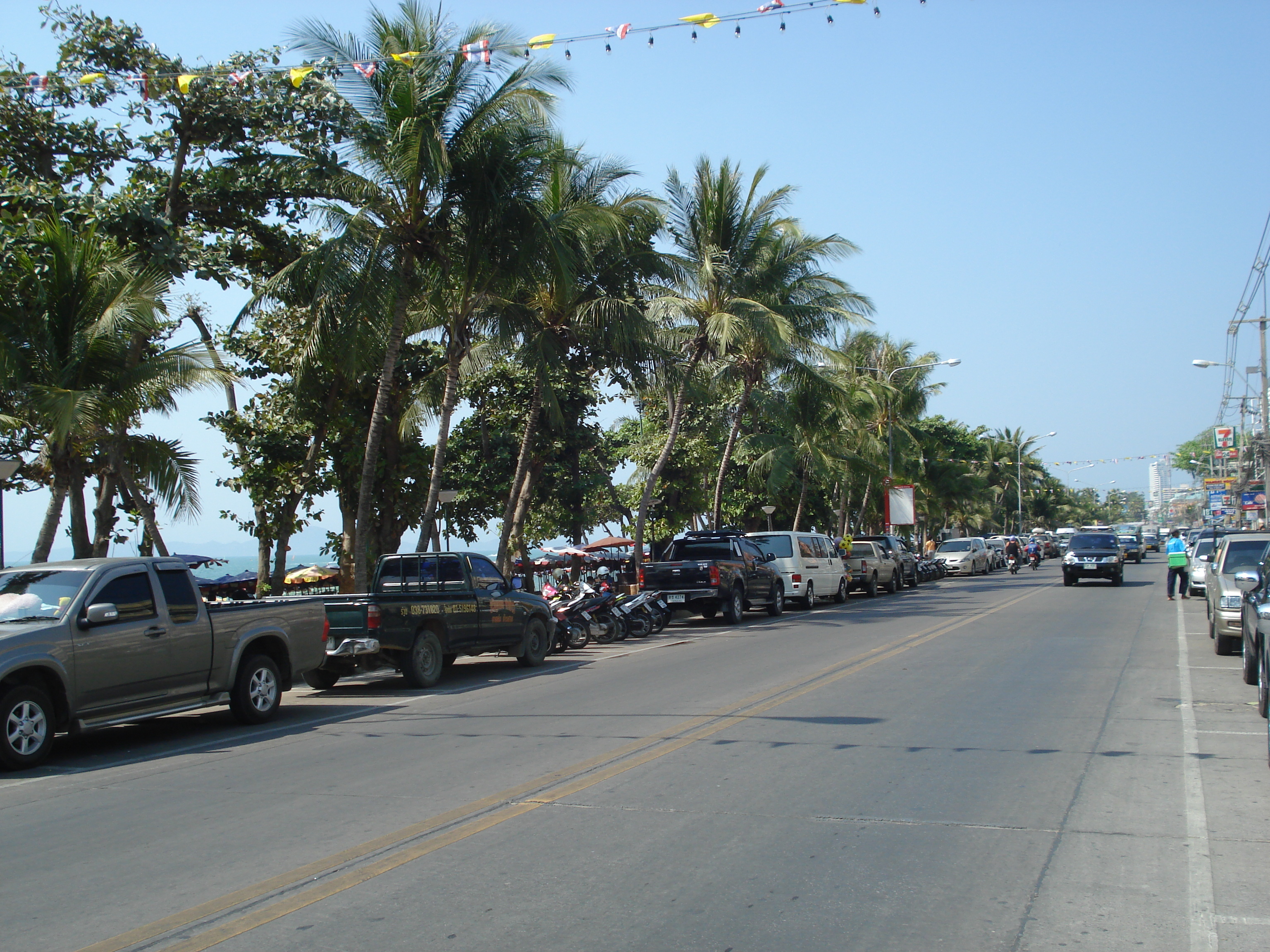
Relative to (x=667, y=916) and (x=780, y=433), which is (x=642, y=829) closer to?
(x=667, y=916)

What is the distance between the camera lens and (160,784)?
824 cm

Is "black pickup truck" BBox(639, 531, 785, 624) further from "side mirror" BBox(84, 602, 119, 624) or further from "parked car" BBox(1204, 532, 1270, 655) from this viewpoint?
"side mirror" BBox(84, 602, 119, 624)

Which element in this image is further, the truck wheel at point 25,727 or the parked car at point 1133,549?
the parked car at point 1133,549

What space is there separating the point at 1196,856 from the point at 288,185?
18.6 m

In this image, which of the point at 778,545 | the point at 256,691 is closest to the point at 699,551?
the point at 778,545

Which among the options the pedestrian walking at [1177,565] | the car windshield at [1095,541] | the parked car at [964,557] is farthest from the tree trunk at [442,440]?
the parked car at [964,557]

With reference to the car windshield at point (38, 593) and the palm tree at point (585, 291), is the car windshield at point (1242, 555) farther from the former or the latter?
the car windshield at point (38, 593)

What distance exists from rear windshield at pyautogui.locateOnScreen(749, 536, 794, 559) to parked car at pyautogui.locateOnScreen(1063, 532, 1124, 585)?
394 inches

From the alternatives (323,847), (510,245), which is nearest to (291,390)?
(510,245)

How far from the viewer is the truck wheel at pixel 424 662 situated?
13445 mm

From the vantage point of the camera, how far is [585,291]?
25.3 meters

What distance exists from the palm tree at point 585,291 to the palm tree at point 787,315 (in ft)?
12.1

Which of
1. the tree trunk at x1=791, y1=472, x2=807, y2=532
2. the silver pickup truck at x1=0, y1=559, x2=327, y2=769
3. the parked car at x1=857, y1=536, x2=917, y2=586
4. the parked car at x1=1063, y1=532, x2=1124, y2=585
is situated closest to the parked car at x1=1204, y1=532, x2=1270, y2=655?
the silver pickup truck at x1=0, y1=559, x2=327, y2=769

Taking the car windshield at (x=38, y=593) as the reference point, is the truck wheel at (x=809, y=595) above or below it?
below
